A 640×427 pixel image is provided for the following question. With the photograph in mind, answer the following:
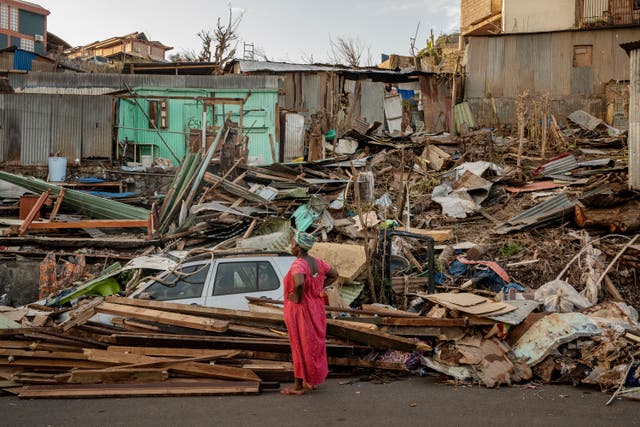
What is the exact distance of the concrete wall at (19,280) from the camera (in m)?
11.1

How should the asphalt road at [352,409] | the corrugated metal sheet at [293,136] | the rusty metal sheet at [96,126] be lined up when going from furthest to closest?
the corrugated metal sheet at [293,136]
the rusty metal sheet at [96,126]
the asphalt road at [352,409]

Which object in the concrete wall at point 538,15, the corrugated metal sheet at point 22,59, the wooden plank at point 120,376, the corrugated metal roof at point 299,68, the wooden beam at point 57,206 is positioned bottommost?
the wooden plank at point 120,376

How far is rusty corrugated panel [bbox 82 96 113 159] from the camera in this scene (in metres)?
18.9

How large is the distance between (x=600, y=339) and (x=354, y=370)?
2.72 meters

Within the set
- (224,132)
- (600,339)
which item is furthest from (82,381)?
(224,132)

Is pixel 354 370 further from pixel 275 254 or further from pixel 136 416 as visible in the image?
pixel 136 416

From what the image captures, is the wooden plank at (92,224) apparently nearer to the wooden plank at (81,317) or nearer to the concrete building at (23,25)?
the wooden plank at (81,317)

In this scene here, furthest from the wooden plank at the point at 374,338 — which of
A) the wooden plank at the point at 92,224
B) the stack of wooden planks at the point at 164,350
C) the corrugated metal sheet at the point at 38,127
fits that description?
the corrugated metal sheet at the point at 38,127

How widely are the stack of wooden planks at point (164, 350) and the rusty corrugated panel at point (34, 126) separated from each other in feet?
43.9

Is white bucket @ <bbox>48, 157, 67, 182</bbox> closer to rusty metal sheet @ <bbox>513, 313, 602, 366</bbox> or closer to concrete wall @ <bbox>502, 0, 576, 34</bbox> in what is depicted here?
rusty metal sheet @ <bbox>513, 313, 602, 366</bbox>

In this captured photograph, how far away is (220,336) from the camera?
659 centimetres

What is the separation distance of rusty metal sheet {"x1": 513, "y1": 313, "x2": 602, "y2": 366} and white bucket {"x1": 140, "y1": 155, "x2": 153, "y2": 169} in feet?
48.9

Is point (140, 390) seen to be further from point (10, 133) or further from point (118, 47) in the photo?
point (118, 47)

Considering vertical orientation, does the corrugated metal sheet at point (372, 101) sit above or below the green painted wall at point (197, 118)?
above
